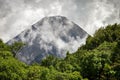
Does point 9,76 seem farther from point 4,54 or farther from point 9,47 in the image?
point 9,47

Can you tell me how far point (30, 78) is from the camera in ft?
243

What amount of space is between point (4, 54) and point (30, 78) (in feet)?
36.2

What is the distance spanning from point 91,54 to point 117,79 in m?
10.2

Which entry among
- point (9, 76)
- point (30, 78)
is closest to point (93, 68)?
point (30, 78)

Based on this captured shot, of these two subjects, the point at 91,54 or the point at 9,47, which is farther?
the point at 9,47

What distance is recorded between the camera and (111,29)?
126000 millimetres

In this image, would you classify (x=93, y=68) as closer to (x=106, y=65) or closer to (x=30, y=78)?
(x=106, y=65)

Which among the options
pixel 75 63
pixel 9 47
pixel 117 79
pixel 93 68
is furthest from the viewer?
pixel 9 47

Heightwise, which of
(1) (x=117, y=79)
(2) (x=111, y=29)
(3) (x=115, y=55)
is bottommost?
(1) (x=117, y=79)

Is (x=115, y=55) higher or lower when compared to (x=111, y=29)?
lower

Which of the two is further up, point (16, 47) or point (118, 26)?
point (118, 26)

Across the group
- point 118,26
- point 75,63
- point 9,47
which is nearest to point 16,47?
point 9,47

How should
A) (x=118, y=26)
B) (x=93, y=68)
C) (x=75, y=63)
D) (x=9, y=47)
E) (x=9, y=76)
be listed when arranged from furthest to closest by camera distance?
(x=118, y=26), (x=9, y=47), (x=75, y=63), (x=93, y=68), (x=9, y=76)

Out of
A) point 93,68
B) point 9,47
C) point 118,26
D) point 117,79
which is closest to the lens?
point 117,79
